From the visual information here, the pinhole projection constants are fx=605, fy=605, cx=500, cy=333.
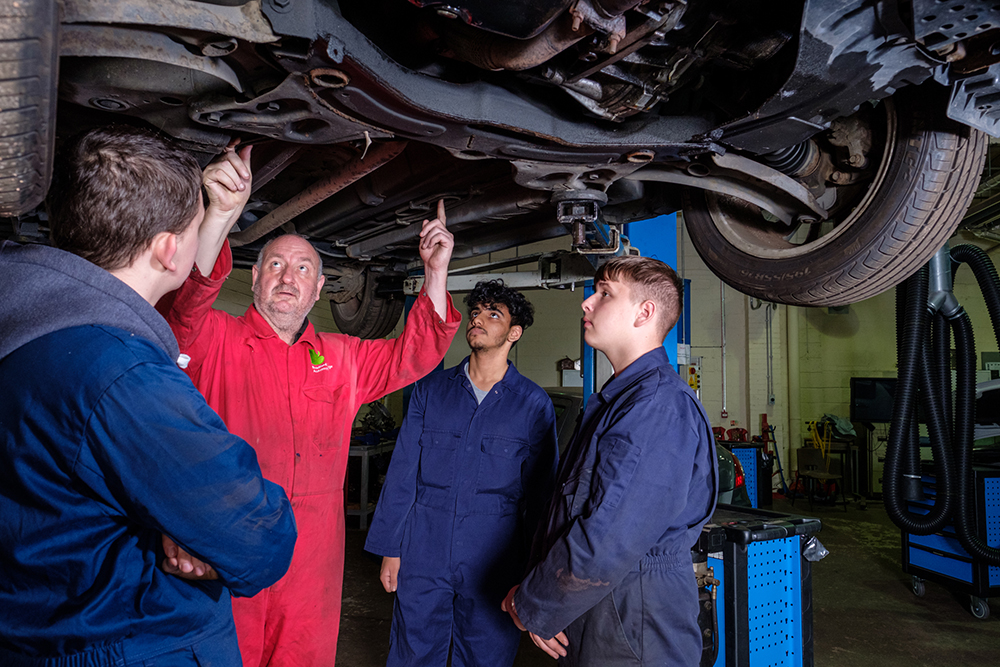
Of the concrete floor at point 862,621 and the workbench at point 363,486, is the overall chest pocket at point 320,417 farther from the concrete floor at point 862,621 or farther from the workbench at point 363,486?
the workbench at point 363,486

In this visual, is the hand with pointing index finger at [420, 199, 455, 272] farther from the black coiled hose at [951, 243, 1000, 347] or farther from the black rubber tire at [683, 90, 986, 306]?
the black coiled hose at [951, 243, 1000, 347]

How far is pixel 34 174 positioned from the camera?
2.88ft

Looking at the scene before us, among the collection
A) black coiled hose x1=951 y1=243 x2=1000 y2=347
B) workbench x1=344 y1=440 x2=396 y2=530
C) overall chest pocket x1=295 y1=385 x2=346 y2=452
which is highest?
black coiled hose x1=951 y1=243 x2=1000 y2=347

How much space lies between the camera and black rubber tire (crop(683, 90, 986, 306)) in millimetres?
1654

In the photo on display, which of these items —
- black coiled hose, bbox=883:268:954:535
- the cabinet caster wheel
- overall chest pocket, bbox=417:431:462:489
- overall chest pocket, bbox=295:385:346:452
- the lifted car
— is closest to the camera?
the lifted car

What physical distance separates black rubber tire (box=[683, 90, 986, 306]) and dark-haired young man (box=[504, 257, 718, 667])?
0.74 metres

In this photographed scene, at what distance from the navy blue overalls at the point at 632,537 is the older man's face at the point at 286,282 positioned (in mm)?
932

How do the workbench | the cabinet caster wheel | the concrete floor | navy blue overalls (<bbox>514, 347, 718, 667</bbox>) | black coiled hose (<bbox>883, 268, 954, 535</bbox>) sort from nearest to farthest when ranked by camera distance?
navy blue overalls (<bbox>514, 347, 718, 667</bbox>), the concrete floor, black coiled hose (<bbox>883, 268, 954, 535</bbox>), the cabinet caster wheel, the workbench

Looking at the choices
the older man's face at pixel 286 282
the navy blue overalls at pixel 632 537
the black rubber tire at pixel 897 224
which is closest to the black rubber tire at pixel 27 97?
the older man's face at pixel 286 282

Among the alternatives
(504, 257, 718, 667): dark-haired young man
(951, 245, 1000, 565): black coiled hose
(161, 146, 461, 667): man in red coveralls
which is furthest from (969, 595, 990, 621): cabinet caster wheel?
(161, 146, 461, 667): man in red coveralls

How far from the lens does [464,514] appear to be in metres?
2.13

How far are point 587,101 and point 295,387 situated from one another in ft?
3.70

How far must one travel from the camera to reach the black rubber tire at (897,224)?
5.43ft

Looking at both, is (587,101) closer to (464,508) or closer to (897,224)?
(897,224)
